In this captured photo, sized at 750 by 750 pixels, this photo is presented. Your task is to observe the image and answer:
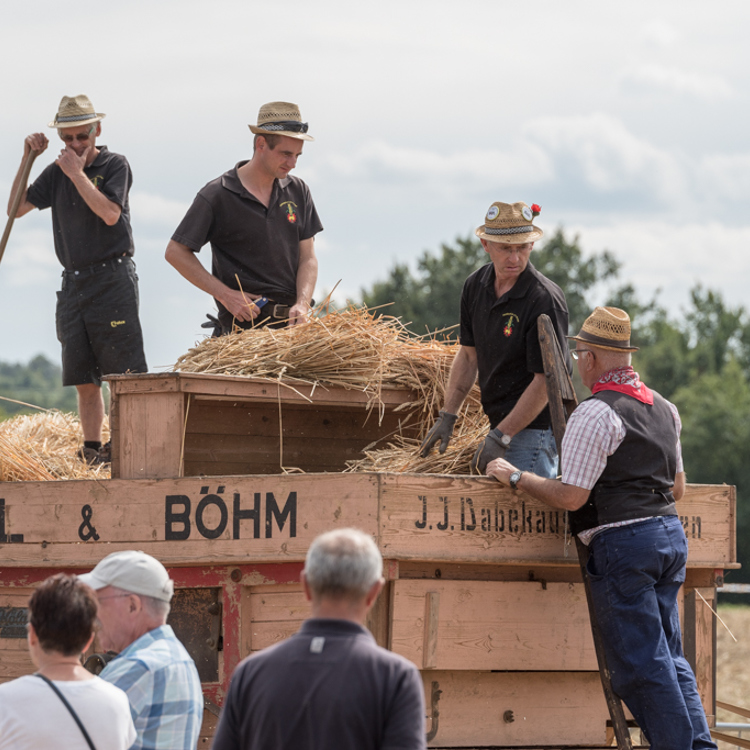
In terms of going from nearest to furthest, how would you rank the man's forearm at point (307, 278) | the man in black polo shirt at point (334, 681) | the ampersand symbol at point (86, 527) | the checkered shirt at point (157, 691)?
the man in black polo shirt at point (334, 681), the checkered shirt at point (157, 691), the ampersand symbol at point (86, 527), the man's forearm at point (307, 278)

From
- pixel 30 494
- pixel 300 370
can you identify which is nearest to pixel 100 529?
pixel 30 494

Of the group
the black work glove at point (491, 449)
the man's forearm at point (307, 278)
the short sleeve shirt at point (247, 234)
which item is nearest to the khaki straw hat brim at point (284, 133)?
the short sleeve shirt at point (247, 234)

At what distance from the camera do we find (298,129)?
22.2 feet

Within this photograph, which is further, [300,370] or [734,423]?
[734,423]

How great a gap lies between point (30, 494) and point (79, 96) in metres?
2.77

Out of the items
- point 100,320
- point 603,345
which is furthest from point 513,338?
point 100,320

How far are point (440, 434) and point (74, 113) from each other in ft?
10.3

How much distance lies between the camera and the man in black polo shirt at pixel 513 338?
5.72 m

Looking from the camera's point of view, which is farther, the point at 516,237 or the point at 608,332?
the point at 516,237

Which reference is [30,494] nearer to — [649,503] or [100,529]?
[100,529]

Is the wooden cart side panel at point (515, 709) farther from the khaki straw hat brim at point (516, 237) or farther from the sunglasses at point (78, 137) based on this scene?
the sunglasses at point (78, 137)

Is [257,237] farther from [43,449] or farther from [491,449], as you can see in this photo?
[491,449]

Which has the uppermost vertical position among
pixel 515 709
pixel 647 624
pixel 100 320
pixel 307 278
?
pixel 307 278

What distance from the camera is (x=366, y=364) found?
6445 mm
